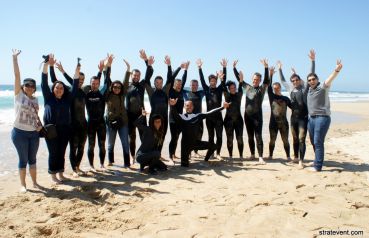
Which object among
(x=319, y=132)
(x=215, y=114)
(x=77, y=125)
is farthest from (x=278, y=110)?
(x=77, y=125)

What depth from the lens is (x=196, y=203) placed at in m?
5.12

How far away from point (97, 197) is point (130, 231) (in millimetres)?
1529

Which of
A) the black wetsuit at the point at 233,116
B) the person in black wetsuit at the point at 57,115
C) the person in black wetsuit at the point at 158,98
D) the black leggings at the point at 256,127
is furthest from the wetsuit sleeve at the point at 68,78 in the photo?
the black leggings at the point at 256,127

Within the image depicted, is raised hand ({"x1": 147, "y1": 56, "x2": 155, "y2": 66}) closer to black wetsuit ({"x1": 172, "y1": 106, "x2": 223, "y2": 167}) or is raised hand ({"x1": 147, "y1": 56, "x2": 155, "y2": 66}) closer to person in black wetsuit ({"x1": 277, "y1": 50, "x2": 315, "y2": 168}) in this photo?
black wetsuit ({"x1": 172, "y1": 106, "x2": 223, "y2": 167})

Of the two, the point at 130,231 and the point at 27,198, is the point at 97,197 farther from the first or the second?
the point at 130,231

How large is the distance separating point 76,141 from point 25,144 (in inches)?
48.0

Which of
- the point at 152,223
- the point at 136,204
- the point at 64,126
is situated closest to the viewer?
the point at 152,223

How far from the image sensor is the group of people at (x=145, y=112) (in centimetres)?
586

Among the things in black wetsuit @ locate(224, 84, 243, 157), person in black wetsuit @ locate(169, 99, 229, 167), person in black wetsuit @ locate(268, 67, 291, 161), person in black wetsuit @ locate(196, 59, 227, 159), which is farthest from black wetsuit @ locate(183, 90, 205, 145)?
person in black wetsuit @ locate(268, 67, 291, 161)

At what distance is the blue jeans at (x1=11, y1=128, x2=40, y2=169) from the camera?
5.45 metres

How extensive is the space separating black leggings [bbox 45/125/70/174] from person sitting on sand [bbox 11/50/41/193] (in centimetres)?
34

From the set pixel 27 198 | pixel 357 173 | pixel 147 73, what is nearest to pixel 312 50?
pixel 357 173

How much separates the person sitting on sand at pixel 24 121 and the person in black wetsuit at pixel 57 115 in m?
0.29

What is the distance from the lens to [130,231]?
4.18 meters
